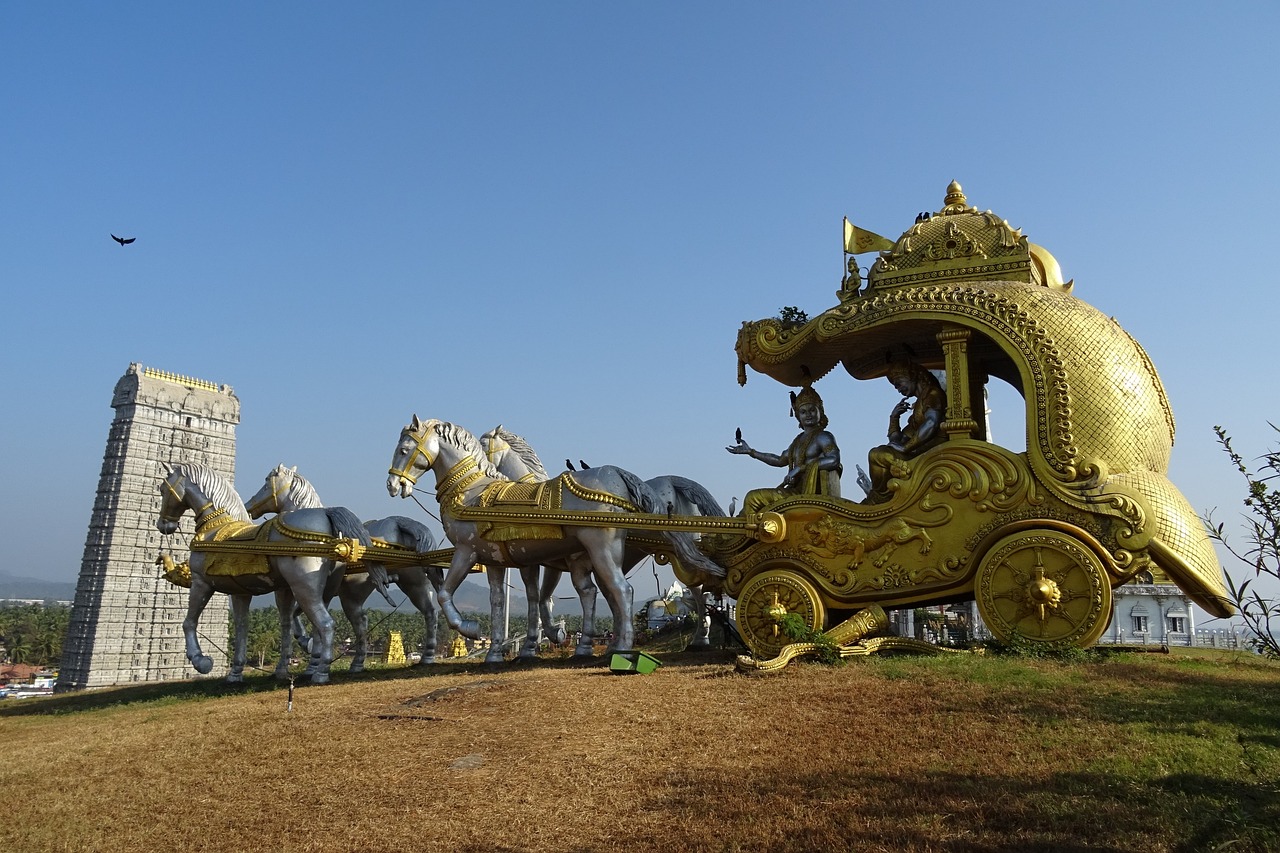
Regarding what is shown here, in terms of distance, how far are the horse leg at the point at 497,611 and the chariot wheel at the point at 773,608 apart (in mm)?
Result: 3956

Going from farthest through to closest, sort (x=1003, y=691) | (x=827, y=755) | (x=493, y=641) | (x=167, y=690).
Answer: (x=167, y=690) → (x=493, y=641) → (x=1003, y=691) → (x=827, y=755)

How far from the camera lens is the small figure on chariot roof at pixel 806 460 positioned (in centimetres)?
1087

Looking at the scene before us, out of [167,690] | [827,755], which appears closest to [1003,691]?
[827,755]

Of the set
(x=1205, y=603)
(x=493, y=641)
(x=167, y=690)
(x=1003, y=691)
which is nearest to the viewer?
(x=1003, y=691)

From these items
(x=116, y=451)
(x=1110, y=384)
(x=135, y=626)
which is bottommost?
(x=135, y=626)

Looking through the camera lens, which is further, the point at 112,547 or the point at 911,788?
the point at 112,547

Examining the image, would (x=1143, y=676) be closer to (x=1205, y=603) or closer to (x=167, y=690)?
(x=1205, y=603)

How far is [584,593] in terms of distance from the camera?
42.4ft

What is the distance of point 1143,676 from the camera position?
8.01 m

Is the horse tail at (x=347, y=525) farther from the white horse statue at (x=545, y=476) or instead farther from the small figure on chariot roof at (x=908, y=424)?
the small figure on chariot roof at (x=908, y=424)

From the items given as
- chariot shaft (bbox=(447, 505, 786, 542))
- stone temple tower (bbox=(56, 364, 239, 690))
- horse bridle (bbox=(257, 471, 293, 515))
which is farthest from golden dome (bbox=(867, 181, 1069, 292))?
stone temple tower (bbox=(56, 364, 239, 690))

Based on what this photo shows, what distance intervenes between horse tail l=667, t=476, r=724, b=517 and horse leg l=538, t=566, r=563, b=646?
244cm

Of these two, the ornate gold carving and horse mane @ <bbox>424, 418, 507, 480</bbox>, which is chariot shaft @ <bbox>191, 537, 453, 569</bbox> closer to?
horse mane @ <bbox>424, 418, 507, 480</bbox>

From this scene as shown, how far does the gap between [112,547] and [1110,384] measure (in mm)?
37217
